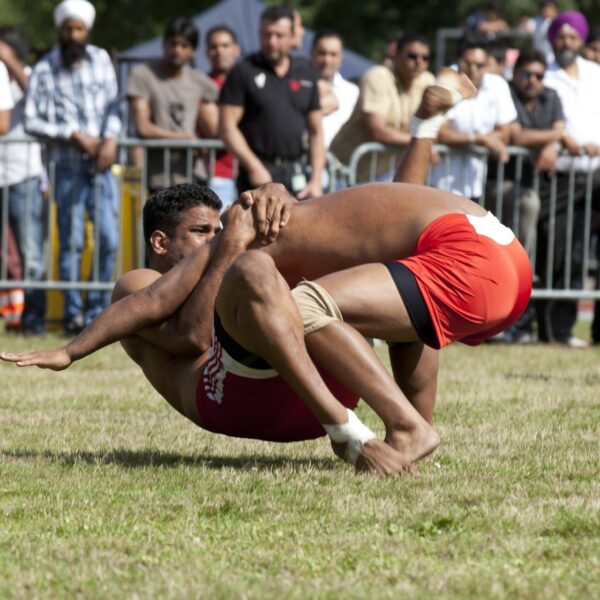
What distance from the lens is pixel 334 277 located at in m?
5.17

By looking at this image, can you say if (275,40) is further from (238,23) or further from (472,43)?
(238,23)

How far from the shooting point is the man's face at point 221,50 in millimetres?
12352

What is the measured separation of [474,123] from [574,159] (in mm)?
867

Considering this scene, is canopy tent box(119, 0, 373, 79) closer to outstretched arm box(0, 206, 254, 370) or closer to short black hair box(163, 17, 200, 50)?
short black hair box(163, 17, 200, 50)

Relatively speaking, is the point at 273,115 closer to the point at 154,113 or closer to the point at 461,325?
the point at 154,113

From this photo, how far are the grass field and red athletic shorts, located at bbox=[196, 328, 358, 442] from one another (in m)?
0.14

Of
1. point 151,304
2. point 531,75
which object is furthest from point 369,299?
point 531,75

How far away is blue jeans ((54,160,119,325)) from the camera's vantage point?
11.2 m

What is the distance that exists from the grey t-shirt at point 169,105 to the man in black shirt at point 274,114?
38.1 inches

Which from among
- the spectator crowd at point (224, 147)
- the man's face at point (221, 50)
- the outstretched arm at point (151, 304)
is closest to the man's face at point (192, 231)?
the outstretched arm at point (151, 304)

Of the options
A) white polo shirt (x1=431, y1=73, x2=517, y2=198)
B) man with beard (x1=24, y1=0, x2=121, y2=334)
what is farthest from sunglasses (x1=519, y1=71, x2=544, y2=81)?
man with beard (x1=24, y1=0, x2=121, y2=334)

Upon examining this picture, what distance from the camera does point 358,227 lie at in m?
5.26

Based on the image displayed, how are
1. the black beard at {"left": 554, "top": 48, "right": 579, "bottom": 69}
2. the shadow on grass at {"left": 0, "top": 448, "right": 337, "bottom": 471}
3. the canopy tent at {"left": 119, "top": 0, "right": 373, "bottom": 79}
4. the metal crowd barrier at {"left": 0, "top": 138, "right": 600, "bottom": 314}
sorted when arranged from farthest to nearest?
the canopy tent at {"left": 119, "top": 0, "right": 373, "bottom": 79}, the black beard at {"left": 554, "top": 48, "right": 579, "bottom": 69}, the metal crowd barrier at {"left": 0, "top": 138, "right": 600, "bottom": 314}, the shadow on grass at {"left": 0, "top": 448, "right": 337, "bottom": 471}

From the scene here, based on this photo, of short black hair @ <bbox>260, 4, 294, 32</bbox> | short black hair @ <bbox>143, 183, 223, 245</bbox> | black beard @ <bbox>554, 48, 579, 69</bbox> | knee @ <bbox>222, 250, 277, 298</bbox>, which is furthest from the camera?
black beard @ <bbox>554, 48, 579, 69</bbox>
